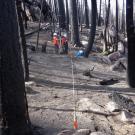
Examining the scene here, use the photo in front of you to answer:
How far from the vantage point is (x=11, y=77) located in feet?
17.6

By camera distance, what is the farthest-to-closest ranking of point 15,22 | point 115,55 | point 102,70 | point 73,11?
point 73,11
point 115,55
point 102,70
point 15,22

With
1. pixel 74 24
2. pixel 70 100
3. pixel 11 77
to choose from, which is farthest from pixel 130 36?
pixel 74 24

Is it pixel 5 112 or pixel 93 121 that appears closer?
pixel 5 112

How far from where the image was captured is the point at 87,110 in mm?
7559

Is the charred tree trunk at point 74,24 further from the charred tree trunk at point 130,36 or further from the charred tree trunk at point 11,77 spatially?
the charred tree trunk at point 11,77

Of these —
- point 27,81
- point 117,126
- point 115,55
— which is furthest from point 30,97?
point 115,55

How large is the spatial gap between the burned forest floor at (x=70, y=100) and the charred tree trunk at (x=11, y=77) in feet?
2.47

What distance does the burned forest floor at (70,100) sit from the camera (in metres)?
6.64

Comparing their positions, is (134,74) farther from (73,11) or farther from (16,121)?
(73,11)

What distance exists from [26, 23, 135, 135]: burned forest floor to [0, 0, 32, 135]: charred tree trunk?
75cm

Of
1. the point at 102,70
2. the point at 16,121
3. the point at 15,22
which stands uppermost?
the point at 15,22

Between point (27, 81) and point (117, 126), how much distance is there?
171 inches

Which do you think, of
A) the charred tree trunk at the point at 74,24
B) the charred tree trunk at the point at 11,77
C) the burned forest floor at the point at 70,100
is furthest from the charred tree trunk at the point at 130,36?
the charred tree trunk at the point at 74,24

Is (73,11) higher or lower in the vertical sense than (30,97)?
higher
